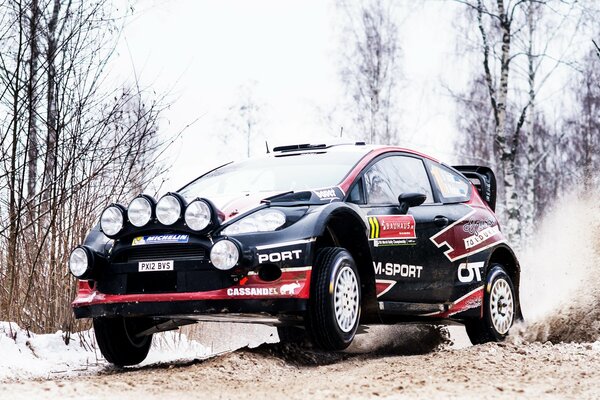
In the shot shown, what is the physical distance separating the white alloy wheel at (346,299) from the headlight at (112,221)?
60.3 inches

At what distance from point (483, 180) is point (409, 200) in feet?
7.70

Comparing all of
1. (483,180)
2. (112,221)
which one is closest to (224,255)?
(112,221)

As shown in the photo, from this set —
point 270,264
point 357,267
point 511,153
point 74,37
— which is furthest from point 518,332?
point 511,153

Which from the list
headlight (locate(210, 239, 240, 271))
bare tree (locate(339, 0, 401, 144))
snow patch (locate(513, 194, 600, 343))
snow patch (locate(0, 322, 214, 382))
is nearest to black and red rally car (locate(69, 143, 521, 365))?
headlight (locate(210, 239, 240, 271))

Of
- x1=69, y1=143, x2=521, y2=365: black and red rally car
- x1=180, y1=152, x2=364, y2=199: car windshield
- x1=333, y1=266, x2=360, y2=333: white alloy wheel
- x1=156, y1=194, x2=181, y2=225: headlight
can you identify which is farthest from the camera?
x1=180, y1=152, x2=364, y2=199: car windshield

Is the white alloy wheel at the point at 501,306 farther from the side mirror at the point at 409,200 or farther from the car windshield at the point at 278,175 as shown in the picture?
the car windshield at the point at 278,175

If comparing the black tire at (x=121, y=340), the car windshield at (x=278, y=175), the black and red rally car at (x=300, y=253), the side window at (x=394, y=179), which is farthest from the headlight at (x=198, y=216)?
the side window at (x=394, y=179)

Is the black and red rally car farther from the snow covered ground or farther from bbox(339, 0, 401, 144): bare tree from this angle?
bbox(339, 0, 401, 144): bare tree

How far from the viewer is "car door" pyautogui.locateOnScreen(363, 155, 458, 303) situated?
6.80 metres

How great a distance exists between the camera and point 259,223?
5996 mm

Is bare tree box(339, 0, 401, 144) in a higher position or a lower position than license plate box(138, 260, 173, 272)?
higher

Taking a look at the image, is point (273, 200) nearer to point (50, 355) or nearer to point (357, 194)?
point (357, 194)

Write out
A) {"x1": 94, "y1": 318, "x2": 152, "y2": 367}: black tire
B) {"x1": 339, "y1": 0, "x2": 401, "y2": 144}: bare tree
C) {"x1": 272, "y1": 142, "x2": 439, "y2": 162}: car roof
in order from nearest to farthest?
{"x1": 94, "y1": 318, "x2": 152, "y2": 367}: black tire → {"x1": 272, "y1": 142, "x2": 439, "y2": 162}: car roof → {"x1": 339, "y1": 0, "x2": 401, "y2": 144}: bare tree

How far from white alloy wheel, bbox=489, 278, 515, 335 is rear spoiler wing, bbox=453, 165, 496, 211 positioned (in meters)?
0.99
